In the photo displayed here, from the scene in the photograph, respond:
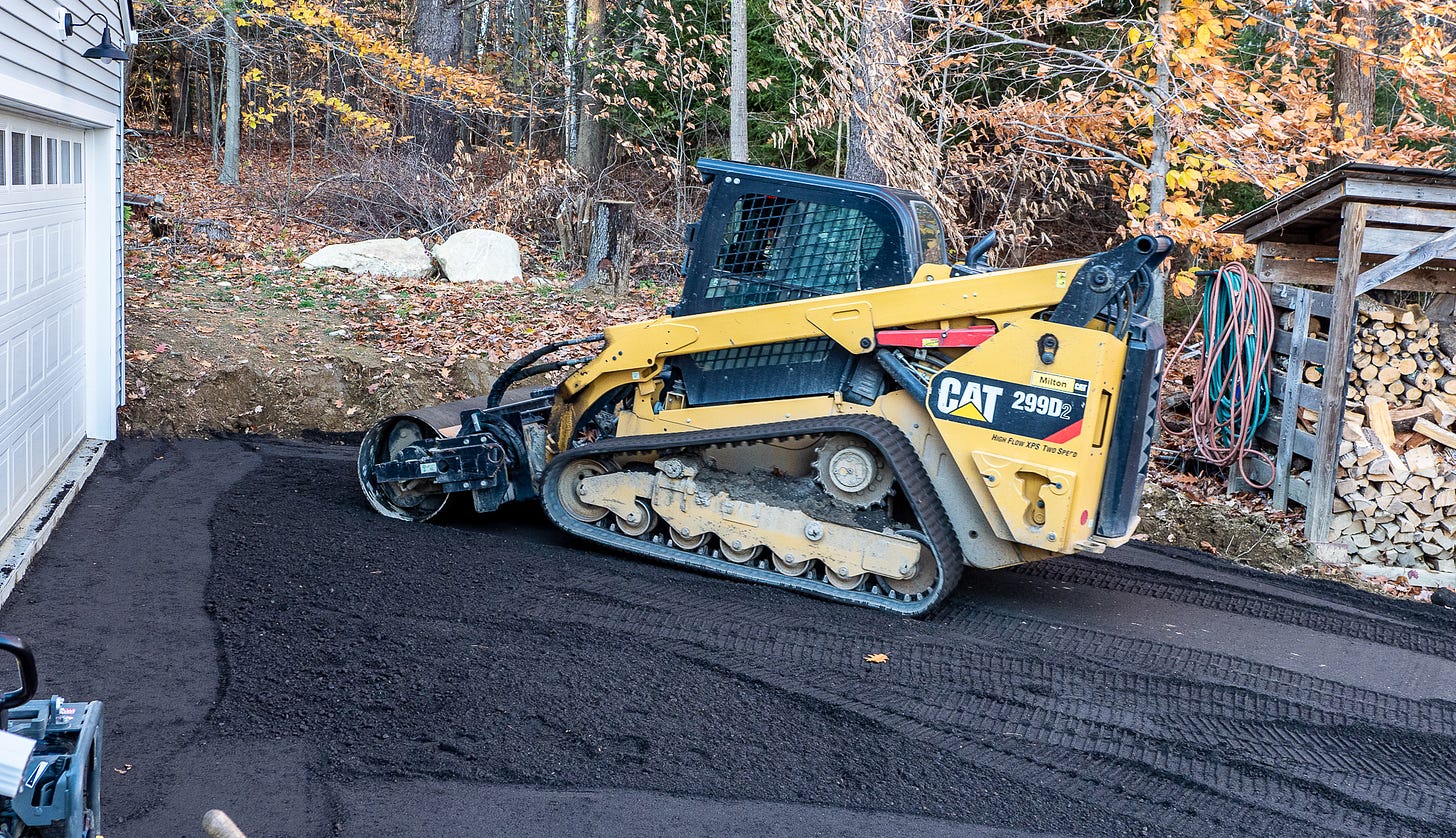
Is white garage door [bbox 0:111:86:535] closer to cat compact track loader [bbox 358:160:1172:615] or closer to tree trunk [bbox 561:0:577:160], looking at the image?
cat compact track loader [bbox 358:160:1172:615]

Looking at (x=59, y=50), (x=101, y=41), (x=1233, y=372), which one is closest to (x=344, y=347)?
(x=101, y=41)

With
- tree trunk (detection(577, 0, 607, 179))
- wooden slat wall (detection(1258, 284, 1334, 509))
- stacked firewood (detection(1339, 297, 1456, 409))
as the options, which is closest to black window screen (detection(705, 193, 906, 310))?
wooden slat wall (detection(1258, 284, 1334, 509))

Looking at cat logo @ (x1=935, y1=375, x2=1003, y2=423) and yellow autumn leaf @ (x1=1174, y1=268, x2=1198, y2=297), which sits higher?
yellow autumn leaf @ (x1=1174, y1=268, x2=1198, y2=297)

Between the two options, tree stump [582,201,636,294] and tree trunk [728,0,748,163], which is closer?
tree stump [582,201,636,294]

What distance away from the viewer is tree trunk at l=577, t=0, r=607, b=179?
58.1 feet

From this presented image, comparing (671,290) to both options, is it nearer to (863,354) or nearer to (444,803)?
(863,354)

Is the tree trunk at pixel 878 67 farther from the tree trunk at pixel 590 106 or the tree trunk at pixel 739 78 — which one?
the tree trunk at pixel 590 106

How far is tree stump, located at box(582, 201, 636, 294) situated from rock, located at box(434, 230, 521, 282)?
917 millimetres

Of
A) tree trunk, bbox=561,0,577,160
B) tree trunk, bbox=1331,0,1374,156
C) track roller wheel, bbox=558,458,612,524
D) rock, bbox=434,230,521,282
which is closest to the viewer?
track roller wheel, bbox=558,458,612,524

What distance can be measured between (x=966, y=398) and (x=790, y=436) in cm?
95

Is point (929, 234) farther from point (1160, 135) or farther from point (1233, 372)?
point (1160, 135)

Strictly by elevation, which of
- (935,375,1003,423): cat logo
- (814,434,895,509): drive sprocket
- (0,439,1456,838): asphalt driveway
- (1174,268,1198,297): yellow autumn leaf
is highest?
(1174,268,1198,297): yellow autumn leaf

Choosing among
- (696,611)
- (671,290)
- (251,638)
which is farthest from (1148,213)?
(251,638)

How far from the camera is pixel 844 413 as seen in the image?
6223 mm
